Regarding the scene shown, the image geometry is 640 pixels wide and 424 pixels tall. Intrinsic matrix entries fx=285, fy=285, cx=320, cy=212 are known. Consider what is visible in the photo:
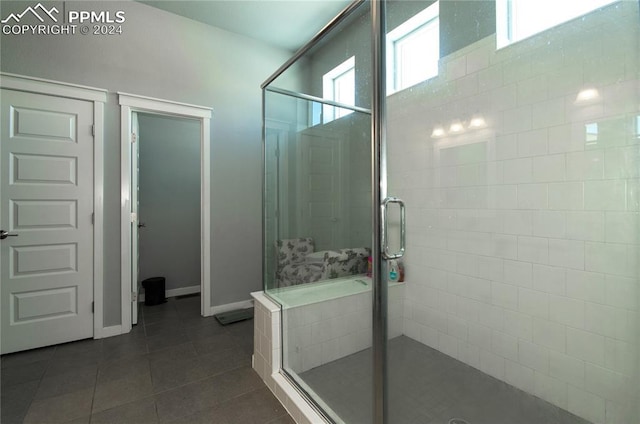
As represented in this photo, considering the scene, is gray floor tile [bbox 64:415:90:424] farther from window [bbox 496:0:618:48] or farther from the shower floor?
window [bbox 496:0:618:48]

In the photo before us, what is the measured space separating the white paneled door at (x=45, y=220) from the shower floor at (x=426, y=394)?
204 cm

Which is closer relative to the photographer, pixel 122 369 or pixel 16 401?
pixel 16 401

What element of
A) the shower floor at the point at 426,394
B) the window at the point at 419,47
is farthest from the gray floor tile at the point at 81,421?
the window at the point at 419,47

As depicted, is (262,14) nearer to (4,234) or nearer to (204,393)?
(4,234)

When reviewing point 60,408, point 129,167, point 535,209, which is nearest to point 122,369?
point 60,408

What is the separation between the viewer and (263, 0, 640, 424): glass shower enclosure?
1.26 metres

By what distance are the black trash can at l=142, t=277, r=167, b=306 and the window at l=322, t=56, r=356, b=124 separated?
A: 256cm

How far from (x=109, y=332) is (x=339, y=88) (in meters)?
2.71

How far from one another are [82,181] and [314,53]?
81.9 inches

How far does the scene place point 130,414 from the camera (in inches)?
58.4

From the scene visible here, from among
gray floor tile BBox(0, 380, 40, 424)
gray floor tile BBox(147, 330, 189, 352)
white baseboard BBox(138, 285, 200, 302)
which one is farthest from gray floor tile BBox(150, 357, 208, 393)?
white baseboard BBox(138, 285, 200, 302)

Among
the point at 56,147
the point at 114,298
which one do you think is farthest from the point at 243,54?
the point at 114,298

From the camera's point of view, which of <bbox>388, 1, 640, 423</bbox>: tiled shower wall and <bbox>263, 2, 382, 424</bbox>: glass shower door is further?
<bbox>263, 2, 382, 424</bbox>: glass shower door

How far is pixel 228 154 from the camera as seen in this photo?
298cm
